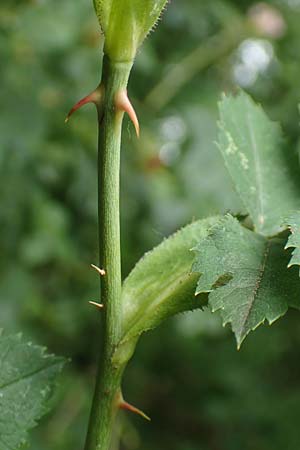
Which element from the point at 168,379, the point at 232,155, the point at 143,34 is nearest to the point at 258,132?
the point at 232,155

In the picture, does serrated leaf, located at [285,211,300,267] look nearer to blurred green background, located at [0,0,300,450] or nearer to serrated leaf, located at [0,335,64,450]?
serrated leaf, located at [0,335,64,450]

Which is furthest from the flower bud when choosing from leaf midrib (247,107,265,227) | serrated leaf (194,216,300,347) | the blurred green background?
the blurred green background

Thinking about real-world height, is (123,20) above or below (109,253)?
above

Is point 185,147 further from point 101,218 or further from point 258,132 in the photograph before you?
point 101,218

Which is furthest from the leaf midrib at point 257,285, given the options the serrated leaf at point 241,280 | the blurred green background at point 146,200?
the blurred green background at point 146,200

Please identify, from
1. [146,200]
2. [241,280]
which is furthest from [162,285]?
[146,200]

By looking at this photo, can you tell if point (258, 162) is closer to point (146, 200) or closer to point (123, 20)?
point (123, 20)
